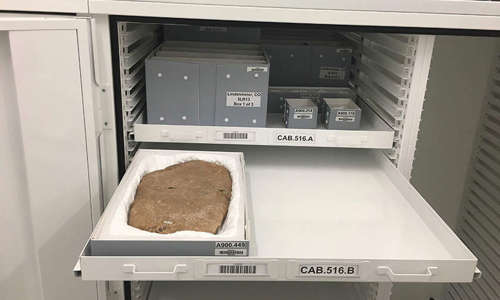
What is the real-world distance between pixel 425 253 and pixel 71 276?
0.88 m

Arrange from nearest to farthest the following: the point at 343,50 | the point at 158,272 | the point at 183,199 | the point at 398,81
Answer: the point at 158,272
the point at 183,199
the point at 398,81
the point at 343,50

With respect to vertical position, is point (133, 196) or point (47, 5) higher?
point (47, 5)

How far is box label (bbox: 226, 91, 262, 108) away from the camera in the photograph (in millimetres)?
1238

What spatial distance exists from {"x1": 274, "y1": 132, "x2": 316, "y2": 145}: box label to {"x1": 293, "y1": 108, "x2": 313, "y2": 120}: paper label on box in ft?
0.22

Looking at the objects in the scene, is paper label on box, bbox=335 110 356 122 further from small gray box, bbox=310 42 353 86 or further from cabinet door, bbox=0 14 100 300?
cabinet door, bbox=0 14 100 300

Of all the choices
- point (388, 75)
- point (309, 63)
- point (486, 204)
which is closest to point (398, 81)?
point (388, 75)

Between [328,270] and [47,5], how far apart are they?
833 millimetres

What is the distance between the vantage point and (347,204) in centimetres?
118

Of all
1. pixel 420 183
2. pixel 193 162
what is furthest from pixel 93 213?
pixel 420 183

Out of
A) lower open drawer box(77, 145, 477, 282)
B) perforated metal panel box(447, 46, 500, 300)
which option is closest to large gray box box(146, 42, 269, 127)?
lower open drawer box(77, 145, 477, 282)

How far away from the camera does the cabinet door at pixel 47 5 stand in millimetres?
1007

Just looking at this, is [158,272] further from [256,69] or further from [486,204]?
[486,204]

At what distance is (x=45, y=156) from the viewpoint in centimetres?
107

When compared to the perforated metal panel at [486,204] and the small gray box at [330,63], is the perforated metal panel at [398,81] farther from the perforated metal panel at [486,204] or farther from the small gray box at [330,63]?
the perforated metal panel at [486,204]
